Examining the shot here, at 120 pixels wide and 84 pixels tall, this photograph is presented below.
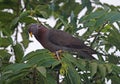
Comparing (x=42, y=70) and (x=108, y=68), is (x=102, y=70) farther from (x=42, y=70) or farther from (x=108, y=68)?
(x=42, y=70)

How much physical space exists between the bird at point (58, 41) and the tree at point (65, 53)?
1.3 inches

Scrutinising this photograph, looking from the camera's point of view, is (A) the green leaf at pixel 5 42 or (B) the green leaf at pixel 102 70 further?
(A) the green leaf at pixel 5 42

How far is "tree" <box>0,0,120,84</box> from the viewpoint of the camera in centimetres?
137

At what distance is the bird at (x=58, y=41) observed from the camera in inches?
64.8

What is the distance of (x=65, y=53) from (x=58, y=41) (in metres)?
0.33

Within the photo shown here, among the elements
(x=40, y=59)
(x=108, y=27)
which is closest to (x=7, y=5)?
(x=108, y=27)

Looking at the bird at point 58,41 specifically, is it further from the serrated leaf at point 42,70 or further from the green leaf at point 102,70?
the serrated leaf at point 42,70

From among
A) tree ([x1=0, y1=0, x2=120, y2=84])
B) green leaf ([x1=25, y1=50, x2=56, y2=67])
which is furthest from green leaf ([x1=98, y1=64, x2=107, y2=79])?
green leaf ([x1=25, y1=50, x2=56, y2=67])

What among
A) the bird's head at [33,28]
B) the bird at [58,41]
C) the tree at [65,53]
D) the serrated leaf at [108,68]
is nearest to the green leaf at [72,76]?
the tree at [65,53]

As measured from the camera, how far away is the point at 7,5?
1908 millimetres

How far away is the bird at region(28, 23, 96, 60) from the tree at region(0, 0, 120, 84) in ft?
0.11

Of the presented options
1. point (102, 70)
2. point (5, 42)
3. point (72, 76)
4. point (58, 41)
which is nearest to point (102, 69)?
point (102, 70)

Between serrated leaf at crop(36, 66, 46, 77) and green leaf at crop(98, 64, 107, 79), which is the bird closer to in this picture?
green leaf at crop(98, 64, 107, 79)

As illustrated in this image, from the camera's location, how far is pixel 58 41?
5.75 feet
